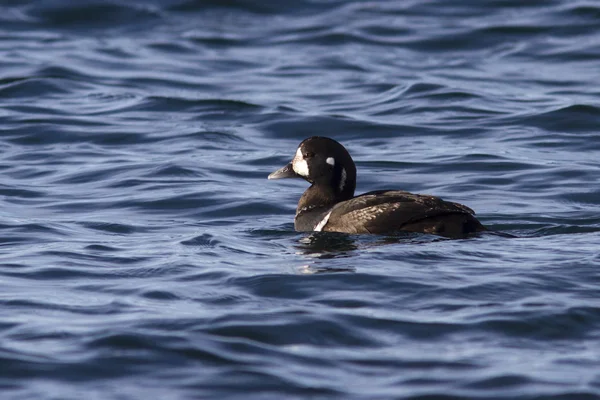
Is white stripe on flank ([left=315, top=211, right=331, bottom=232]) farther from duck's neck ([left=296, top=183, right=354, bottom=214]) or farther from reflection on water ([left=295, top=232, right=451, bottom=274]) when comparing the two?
duck's neck ([left=296, top=183, right=354, bottom=214])

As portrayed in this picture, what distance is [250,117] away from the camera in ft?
48.4

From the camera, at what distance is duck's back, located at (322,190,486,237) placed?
8.34 meters

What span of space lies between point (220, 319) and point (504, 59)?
41.2 feet

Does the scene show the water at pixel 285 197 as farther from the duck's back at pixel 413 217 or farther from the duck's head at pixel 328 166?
the duck's head at pixel 328 166

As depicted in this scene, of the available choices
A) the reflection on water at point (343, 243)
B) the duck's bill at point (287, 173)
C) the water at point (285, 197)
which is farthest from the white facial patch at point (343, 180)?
the reflection on water at point (343, 243)

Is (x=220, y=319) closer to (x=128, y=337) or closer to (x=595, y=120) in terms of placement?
(x=128, y=337)

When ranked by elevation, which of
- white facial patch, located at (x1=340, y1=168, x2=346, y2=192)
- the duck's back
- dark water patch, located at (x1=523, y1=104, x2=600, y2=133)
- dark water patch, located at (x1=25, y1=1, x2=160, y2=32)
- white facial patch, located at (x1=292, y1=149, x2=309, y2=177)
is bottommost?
the duck's back

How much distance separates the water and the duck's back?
133 mm

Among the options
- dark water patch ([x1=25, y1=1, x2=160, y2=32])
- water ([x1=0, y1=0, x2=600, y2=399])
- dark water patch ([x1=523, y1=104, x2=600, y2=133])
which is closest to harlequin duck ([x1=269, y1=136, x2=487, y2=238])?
water ([x1=0, y1=0, x2=600, y2=399])

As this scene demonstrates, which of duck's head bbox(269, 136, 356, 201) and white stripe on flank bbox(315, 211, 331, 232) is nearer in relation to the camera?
white stripe on flank bbox(315, 211, 331, 232)

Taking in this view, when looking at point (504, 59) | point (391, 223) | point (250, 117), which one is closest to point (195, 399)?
point (391, 223)

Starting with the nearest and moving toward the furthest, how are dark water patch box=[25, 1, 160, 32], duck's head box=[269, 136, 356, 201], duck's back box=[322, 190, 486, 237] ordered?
duck's back box=[322, 190, 486, 237], duck's head box=[269, 136, 356, 201], dark water patch box=[25, 1, 160, 32]

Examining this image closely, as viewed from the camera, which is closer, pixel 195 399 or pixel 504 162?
pixel 195 399

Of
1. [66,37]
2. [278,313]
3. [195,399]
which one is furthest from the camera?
[66,37]
